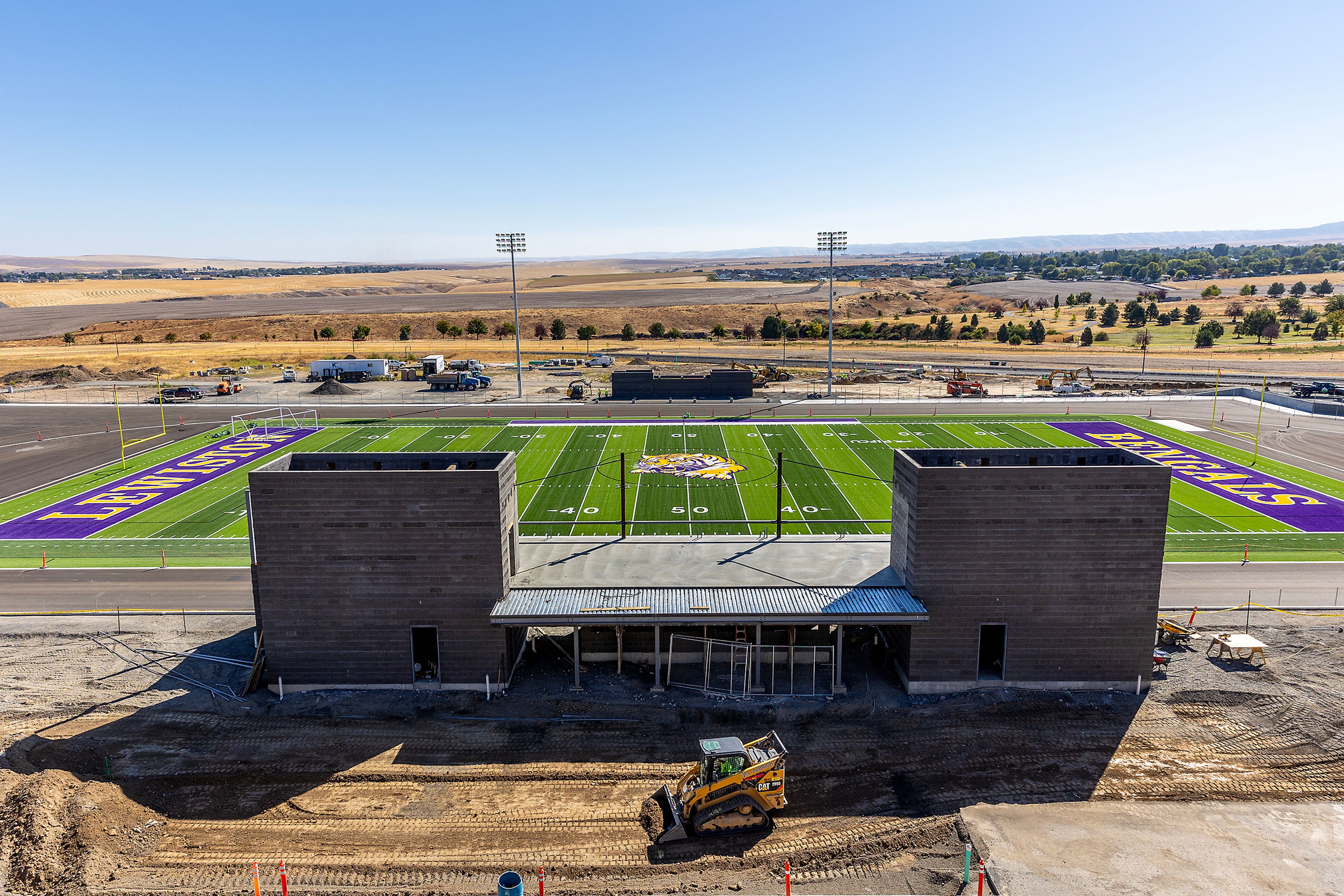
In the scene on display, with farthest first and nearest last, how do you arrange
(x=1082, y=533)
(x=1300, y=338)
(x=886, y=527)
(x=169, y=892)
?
1. (x=1300, y=338)
2. (x=886, y=527)
3. (x=1082, y=533)
4. (x=169, y=892)

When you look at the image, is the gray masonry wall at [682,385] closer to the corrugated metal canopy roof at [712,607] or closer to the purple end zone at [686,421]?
the purple end zone at [686,421]

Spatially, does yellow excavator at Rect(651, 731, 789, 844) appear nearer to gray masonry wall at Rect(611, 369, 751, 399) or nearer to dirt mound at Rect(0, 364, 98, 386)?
gray masonry wall at Rect(611, 369, 751, 399)

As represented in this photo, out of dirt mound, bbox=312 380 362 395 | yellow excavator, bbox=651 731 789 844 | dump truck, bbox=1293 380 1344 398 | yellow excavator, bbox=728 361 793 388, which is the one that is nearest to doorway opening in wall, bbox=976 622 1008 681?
yellow excavator, bbox=651 731 789 844

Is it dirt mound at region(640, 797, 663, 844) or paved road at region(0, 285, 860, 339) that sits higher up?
paved road at region(0, 285, 860, 339)

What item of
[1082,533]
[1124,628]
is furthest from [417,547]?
[1124,628]

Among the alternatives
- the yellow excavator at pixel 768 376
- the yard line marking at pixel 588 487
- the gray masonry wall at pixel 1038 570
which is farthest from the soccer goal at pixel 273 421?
the gray masonry wall at pixel 1038 570

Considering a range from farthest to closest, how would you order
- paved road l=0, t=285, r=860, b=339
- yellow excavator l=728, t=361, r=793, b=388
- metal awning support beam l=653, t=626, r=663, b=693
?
paved road l=0, t=285, r=860, b=339 → yellow excavator l=728, t=361, r=793, b=388 → metal awning support beam l=653, t=626, r=663, b=693

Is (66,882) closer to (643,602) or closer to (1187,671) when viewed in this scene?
(643,602)
